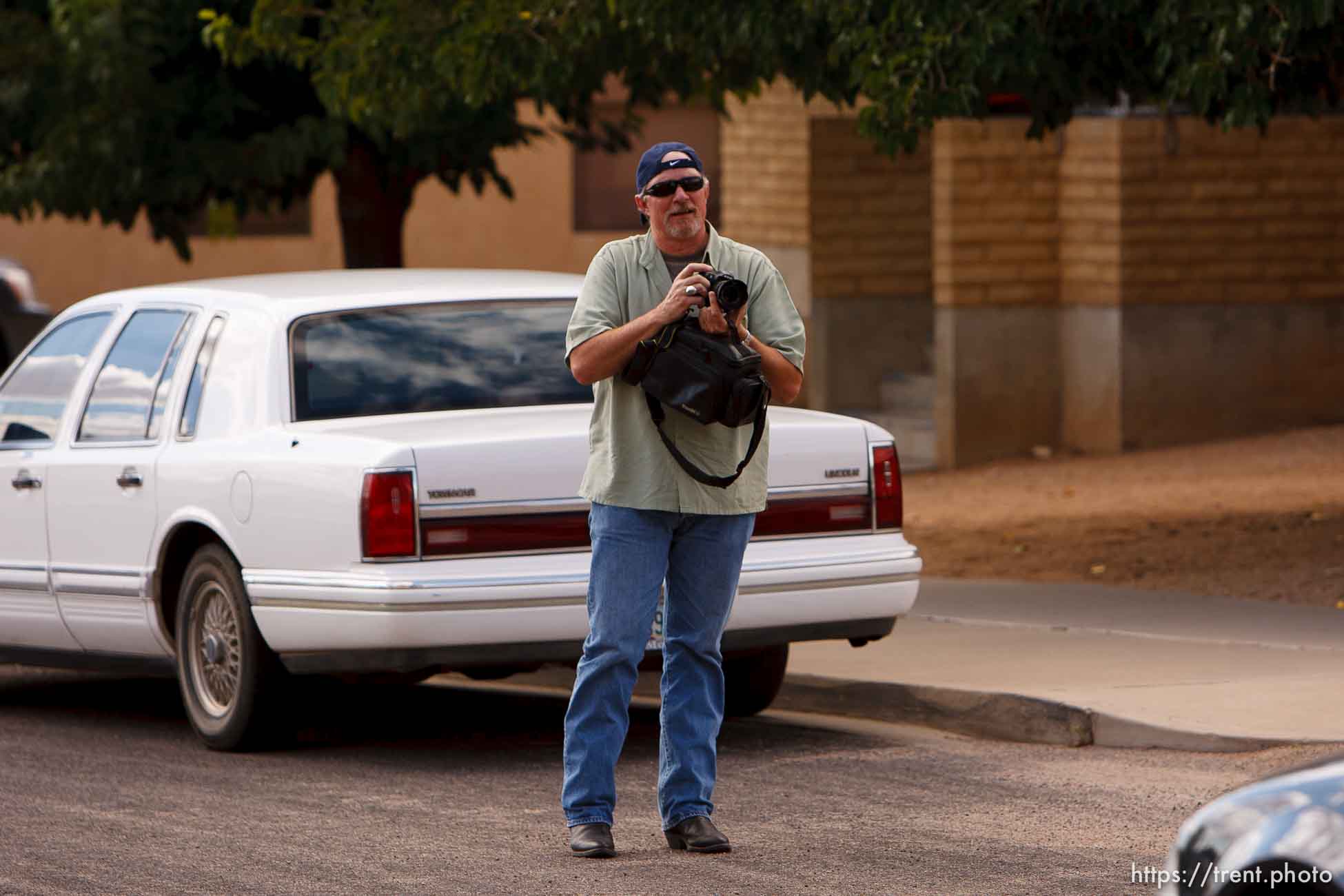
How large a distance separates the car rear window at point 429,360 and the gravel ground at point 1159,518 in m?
4.45

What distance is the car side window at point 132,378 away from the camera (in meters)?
8.79

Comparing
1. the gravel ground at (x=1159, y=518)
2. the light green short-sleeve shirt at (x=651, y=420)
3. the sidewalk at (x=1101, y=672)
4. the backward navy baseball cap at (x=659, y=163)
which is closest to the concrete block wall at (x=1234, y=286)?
the gravel ground at (x=1159, y=518)

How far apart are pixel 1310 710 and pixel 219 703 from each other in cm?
364

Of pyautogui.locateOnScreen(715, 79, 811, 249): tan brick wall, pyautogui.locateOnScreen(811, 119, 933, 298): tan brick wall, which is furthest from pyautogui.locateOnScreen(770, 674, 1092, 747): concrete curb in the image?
pyautogui.locateOnScreen(715, 79, 811, 249): tan brick wall

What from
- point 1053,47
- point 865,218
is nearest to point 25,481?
point 1053,47

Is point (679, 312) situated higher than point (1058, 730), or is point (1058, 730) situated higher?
point (679, 312)

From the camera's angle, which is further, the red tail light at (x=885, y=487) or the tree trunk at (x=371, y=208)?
the tree trunk at (x=371, y=208)

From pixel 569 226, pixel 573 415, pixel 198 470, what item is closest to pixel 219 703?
pixel 198 470

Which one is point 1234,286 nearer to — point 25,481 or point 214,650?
point 25,481

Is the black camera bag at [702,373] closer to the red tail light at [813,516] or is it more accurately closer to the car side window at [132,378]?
the red tail light at [813,516]

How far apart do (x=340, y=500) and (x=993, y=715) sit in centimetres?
247

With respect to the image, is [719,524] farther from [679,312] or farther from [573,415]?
[573,415]

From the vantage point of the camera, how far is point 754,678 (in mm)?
8812

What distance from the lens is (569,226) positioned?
30.9 m
